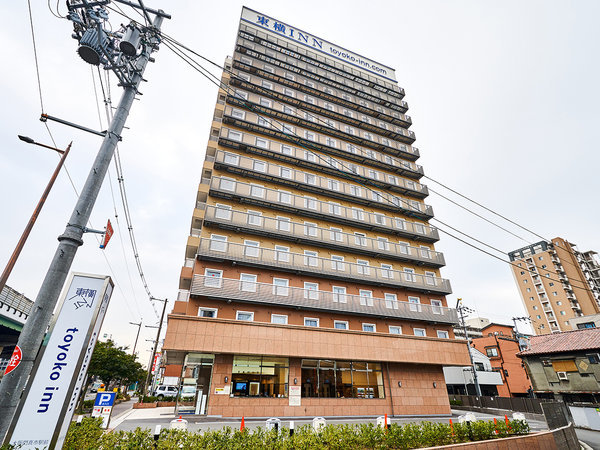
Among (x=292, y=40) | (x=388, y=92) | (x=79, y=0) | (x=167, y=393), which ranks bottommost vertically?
(x=167, y=393)

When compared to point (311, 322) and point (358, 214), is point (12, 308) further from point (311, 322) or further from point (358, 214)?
point (358, 214)

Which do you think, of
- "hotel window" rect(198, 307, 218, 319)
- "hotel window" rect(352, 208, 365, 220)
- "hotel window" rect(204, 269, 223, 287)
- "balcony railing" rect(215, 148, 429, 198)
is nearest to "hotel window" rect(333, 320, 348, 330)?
"hotel window" rect(198, 307, 218, 319)

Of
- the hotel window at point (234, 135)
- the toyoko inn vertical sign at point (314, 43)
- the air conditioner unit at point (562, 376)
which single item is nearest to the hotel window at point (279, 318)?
the hotel window at point (234, 135)

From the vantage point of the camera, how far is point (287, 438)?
26.1 feet

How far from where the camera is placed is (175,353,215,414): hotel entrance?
661 inches

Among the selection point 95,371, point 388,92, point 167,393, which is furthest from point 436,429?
point 388,92

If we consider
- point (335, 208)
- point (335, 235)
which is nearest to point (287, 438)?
point (335, 235)

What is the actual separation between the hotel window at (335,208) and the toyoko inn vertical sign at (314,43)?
24495 mm

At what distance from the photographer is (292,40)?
3678 centimetres

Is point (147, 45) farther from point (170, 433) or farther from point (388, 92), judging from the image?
point (388, 92)

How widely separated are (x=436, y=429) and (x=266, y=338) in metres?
10.3

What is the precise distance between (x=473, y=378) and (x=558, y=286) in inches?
2114

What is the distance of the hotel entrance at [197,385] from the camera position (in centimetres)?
1678

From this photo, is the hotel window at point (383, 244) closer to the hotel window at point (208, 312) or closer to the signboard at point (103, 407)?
the hotel window at point (208, 312)
